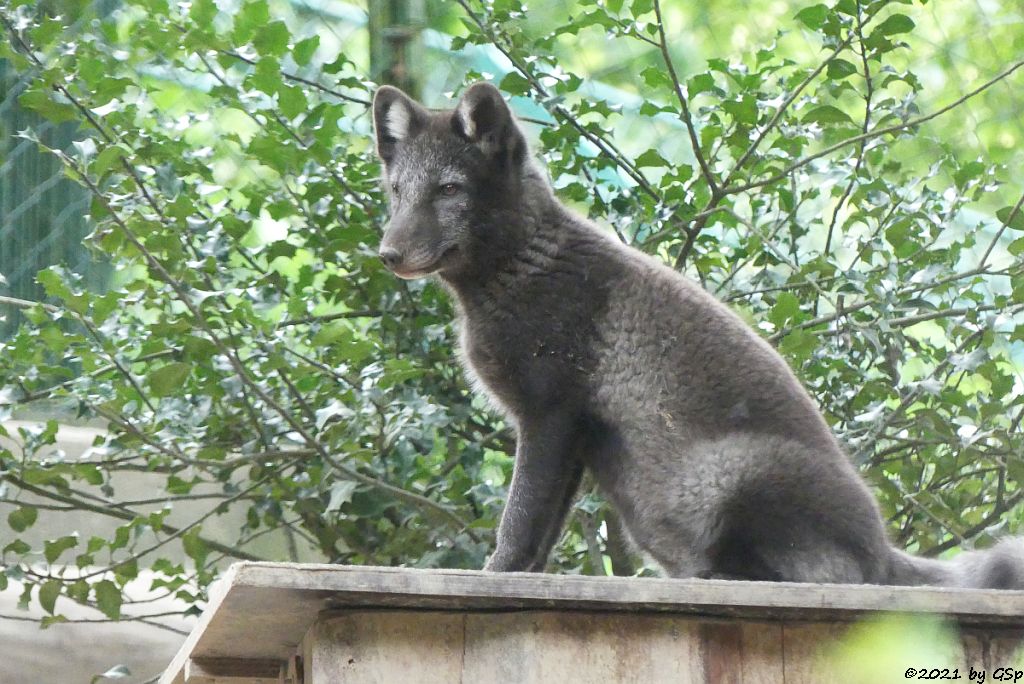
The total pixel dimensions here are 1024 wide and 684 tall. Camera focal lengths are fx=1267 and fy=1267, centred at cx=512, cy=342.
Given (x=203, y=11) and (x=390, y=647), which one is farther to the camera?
(x=203, y=11)

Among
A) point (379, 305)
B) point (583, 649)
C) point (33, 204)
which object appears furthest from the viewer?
point (33, 204)

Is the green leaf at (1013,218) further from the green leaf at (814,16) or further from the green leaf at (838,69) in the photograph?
the green leaf at (814,16)

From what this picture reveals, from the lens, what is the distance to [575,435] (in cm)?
268

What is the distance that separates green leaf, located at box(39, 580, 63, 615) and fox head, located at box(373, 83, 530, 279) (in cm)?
128

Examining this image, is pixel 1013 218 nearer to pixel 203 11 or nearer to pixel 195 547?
pixel 203 11

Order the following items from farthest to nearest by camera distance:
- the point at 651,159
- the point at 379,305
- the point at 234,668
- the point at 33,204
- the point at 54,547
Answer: the point at 33,204 → the point at 379,305 → the point at 651,159 → the point at 54,547 → the point at 234,668

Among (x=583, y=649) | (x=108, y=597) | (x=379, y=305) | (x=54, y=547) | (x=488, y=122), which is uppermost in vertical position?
(x=488, y=122)

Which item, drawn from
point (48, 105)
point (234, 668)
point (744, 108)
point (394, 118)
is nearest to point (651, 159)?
point (744, 108)

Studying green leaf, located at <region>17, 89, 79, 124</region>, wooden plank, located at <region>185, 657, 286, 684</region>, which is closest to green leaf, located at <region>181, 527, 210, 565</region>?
wooden plank, located at <region>185, 657, 286, 684</region>

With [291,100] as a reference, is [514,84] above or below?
above

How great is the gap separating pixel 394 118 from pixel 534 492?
103 centimetres

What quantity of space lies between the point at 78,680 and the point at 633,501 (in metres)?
2.38

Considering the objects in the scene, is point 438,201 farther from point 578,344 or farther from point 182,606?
point 182,606

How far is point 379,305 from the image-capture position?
3.59m
